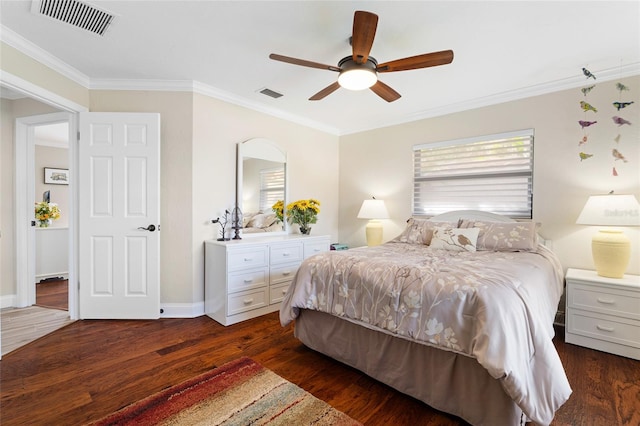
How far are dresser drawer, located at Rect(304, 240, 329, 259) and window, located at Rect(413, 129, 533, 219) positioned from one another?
136cm

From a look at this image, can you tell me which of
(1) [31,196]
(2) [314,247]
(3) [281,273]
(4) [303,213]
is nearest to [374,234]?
(2) [314,247]

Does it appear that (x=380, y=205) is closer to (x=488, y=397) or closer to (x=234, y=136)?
(x=234, y=136)

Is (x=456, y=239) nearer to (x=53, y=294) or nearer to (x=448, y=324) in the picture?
(x=448, y=324)

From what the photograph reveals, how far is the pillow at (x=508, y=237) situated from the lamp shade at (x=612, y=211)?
415mm

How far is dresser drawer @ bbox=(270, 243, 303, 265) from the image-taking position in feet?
10.8

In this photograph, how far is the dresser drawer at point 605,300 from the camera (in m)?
2.27

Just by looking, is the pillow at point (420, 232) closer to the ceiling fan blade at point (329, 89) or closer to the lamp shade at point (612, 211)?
the lamp shade at point (612, 211)

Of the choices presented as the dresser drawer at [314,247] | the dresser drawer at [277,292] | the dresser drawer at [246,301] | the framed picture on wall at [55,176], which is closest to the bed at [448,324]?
the dresser drawer at [246,301]

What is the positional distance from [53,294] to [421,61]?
5188 mm

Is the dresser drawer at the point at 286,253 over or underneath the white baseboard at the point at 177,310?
over

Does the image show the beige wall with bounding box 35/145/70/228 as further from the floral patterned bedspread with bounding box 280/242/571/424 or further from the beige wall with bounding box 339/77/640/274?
the beige wall with bounding box 339/77/640/274

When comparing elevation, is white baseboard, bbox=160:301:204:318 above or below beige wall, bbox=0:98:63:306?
below

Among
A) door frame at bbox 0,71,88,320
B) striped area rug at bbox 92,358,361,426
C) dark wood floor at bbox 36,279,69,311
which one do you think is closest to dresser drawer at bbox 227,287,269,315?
striped area rug at bbox 92,358,361,426

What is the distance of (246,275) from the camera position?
3.04 meters
